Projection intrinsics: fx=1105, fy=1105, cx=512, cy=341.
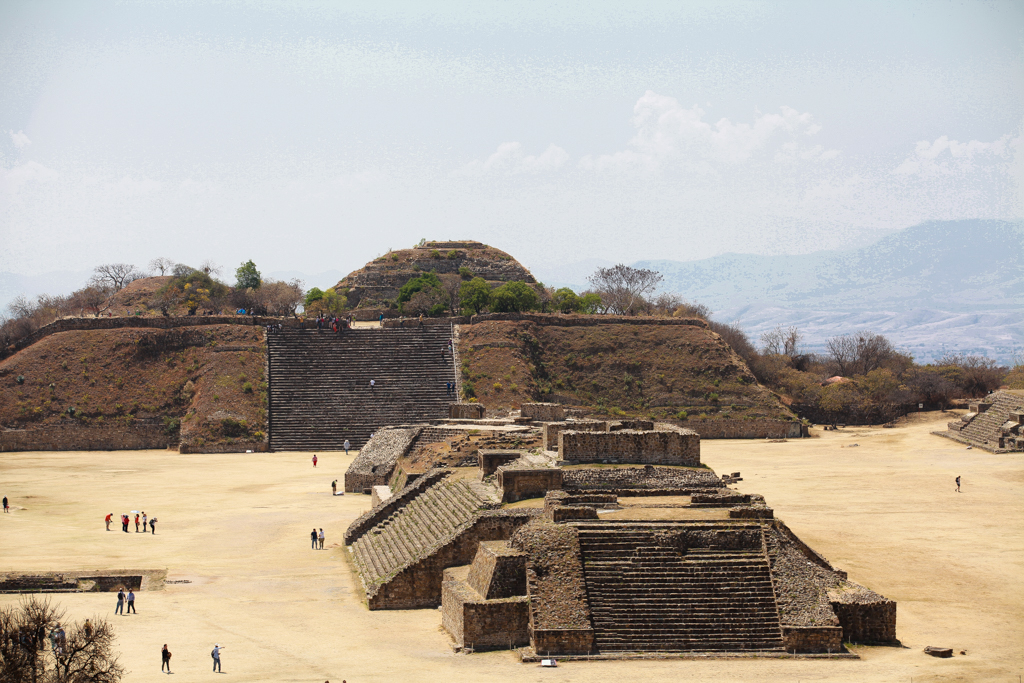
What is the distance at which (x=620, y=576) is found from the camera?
2319 centimetres

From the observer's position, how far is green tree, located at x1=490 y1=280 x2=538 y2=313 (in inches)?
3031

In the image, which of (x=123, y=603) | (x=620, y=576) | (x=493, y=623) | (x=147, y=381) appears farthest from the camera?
(x=147, y=381)

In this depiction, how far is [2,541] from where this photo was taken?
32.5m

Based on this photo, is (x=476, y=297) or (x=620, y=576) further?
(x=476, y=297)

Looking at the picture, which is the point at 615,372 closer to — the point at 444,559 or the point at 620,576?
the point at 444,559

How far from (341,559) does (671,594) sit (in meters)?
11.8

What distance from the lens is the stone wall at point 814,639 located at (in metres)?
22.0

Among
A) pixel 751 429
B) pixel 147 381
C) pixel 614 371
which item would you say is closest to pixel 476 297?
pixel 614 371

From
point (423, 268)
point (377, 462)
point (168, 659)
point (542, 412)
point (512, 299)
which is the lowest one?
point (168, 659)

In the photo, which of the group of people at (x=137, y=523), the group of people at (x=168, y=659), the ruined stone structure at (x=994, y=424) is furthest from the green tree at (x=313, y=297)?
the group of people at (x=168, y=659)

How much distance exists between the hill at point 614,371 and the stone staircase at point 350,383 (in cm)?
260

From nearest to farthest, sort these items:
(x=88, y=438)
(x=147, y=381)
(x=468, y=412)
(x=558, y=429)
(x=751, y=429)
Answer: (x=558, y=429) < (x=468, y=412) < (x=88, y=438) < (x=147, y=381) < (x=751, y=429)

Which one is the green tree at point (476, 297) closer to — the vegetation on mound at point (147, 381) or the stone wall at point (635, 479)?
the vegetation on mound at point (147, 381)

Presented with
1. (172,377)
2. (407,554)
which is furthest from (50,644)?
(172,377)
